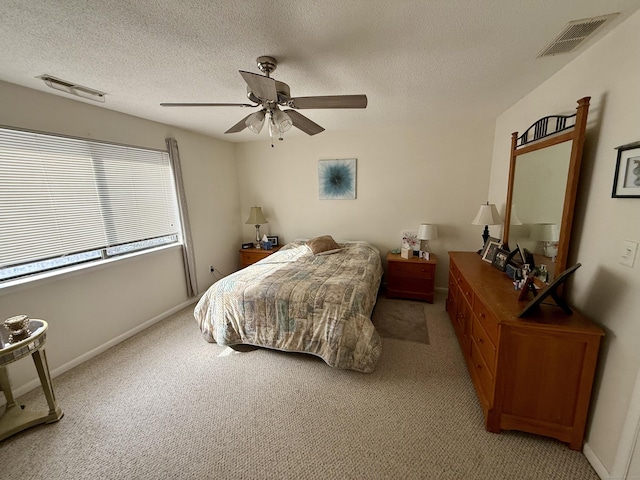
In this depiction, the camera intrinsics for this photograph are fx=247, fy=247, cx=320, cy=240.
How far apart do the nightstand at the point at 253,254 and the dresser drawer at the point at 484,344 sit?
117 inches

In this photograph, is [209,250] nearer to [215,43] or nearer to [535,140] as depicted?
[215,43]

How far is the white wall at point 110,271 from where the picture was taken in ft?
6.49

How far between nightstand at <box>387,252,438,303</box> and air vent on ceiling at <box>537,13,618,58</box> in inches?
87.7

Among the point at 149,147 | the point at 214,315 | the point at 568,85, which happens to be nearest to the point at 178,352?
the point at 214,315

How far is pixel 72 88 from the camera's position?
6.51 feet

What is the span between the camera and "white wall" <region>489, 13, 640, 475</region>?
47.7 inches

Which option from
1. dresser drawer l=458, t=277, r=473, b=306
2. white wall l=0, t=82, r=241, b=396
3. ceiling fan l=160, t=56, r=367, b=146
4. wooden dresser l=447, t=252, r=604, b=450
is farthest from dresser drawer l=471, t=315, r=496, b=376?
white wall l=0, t=82, r=241, b=396

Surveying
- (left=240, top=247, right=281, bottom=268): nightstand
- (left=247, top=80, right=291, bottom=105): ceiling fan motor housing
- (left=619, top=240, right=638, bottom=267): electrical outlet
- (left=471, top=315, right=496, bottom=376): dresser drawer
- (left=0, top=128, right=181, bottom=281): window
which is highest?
(left=247, top=80, right=291, bottom=105): ceiling fan motor housing

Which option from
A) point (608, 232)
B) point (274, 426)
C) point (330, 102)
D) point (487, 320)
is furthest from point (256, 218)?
point (608, 232)

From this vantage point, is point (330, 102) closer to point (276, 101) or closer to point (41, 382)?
point (276, 101)

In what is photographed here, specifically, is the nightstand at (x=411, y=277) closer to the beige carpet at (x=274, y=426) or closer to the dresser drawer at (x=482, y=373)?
the beige carpet at (x=274, y=426)

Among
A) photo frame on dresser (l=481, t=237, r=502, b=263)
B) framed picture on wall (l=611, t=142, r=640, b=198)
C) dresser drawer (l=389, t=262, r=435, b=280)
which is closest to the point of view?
framed picture on wall (l=611, t=142, r=640, b=198)

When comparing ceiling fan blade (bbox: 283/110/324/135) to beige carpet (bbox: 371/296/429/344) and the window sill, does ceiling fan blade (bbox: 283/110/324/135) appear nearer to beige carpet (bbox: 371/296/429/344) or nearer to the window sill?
beige carpet (bbox: 371/296/429/344)

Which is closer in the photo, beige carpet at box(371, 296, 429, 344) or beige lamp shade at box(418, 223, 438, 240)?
beige carpet at box(371, 296, 429, 344)
